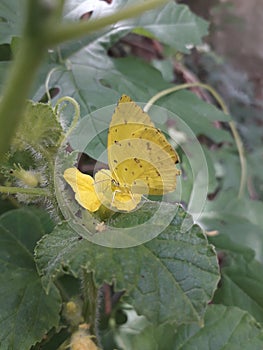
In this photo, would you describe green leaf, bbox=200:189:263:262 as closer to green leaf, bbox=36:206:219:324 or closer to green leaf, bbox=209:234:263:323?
green leaf, bbox=209:234:263:323

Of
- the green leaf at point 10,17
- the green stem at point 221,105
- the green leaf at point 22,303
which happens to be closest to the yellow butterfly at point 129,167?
the green leaf at point 22,303

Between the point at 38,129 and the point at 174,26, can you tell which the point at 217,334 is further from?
the point at 174,26

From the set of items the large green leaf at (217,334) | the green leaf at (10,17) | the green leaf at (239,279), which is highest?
the green leaf at (10,17)

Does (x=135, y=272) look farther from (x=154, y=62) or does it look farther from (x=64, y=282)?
(x=154, y=62)

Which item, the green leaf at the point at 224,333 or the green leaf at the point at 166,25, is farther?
the green leaf at the point at 166,25

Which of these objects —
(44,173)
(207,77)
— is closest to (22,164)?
(44,173)

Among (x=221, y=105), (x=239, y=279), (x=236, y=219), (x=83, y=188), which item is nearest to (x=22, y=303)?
(x=83, y=188)

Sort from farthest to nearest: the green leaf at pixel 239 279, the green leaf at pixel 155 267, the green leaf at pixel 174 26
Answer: the green leaf at pixel 174 26
the green leaf at pixel 239 279
the green leaf at pixel 155 267

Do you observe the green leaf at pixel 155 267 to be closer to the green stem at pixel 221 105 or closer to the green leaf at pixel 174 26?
the green stem at pixel 221 105
